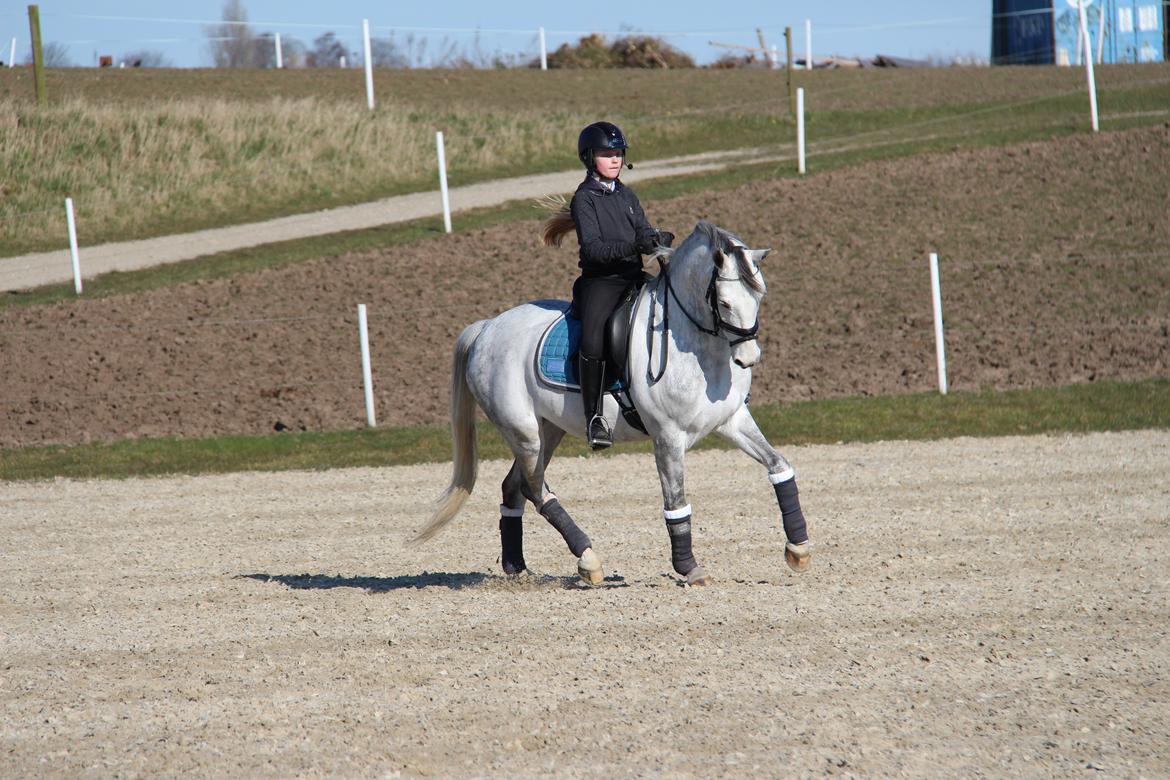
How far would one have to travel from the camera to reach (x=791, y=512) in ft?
26.4

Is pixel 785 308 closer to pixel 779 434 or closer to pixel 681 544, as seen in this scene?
pixel 779 434

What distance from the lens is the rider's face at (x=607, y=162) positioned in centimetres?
820

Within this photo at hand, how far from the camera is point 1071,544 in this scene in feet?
31.1

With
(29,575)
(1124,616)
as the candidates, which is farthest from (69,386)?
(1124,616)

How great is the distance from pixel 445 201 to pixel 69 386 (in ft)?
32.5

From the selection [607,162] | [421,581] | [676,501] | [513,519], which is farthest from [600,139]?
[421,581]

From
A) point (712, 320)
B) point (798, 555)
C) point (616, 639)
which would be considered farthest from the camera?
point (798, 555)

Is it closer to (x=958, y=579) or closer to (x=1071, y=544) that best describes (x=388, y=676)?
(x=958, y=579)

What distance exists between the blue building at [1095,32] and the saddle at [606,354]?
43.1 meters

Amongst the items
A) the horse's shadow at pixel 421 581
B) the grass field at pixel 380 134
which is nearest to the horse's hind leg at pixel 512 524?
the horse's shadow at pixel 421 581

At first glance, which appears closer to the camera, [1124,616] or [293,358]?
[1124,616]

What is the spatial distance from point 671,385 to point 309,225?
73.2 feet

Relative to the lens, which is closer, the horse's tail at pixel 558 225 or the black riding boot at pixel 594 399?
the black riding boot at pixel 594 399

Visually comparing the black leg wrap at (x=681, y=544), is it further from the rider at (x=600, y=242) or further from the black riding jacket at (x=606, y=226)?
the black riding jacket at (x=606, y=226)
